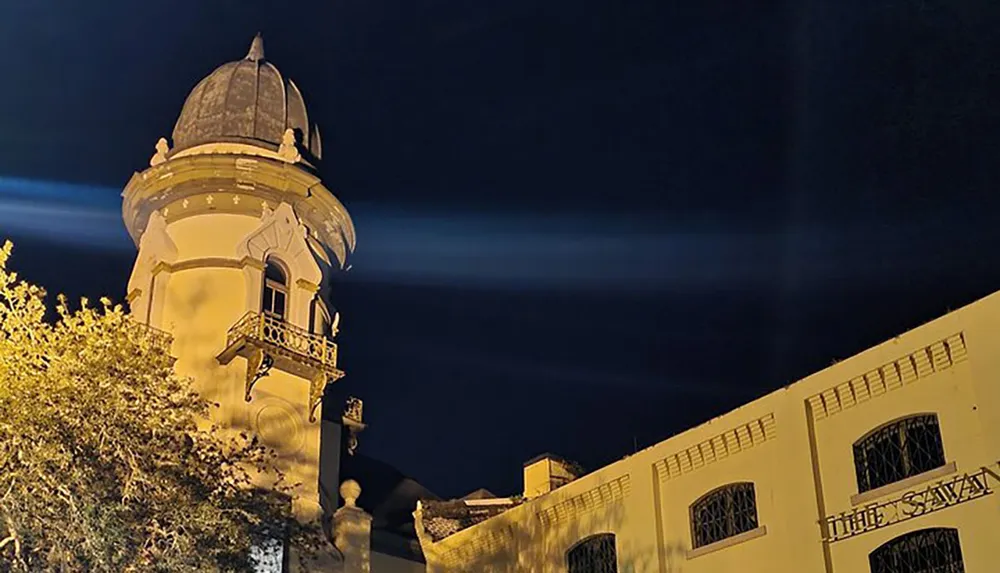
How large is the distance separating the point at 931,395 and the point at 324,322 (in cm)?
1747

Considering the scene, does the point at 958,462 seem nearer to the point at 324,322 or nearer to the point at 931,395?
the point at 931,395

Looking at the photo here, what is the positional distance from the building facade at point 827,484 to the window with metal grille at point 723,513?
3cm

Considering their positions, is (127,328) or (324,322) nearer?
(127,328)

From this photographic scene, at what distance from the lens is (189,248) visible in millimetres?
31516

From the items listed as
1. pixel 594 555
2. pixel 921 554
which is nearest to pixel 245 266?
pixel 594 555

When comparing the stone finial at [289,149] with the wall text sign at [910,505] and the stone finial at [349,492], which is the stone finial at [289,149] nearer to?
the stone finial at [349,492]

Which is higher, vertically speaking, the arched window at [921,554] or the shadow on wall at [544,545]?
the shadow on wall at [544,545]

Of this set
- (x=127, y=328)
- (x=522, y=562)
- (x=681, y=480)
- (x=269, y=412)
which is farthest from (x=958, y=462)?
(x=269, y=412)

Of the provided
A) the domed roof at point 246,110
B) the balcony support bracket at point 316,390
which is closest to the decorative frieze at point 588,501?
the balcony support bracket at point 316,390

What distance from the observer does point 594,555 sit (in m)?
26.8

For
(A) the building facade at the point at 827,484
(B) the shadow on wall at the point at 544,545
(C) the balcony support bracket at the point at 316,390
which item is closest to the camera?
(A) the building facade at the point at 827,484

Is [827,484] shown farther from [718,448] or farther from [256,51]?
[256,51]

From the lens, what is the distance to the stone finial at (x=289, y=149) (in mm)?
32625

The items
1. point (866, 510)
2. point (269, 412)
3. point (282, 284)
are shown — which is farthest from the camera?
point (282, 284)
